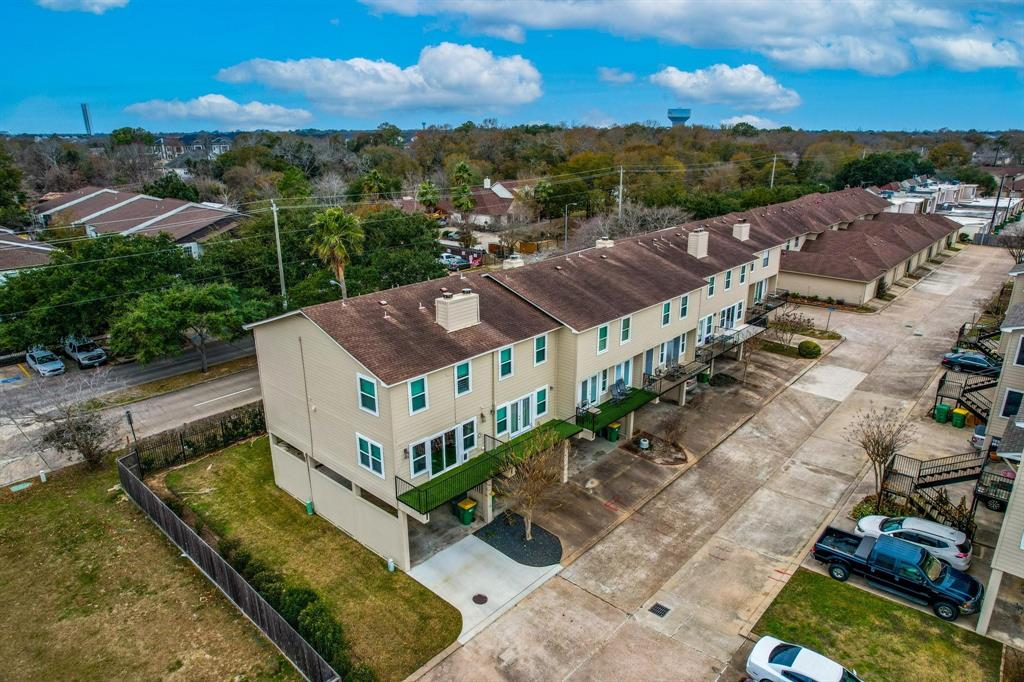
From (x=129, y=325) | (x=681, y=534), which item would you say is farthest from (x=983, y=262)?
(x=129, y=325)

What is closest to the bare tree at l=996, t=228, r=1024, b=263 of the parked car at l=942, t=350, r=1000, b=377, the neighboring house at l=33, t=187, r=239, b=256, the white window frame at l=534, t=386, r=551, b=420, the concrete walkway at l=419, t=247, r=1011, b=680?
the parked car at l=942, t=350, r=1000, b=377

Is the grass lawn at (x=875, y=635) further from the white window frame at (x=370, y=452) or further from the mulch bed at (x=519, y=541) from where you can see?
the white window frame at (x=370, y=452)

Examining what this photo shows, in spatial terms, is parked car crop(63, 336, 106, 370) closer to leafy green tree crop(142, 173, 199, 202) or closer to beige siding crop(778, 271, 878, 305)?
leafy green tree crop(142, 173, 199, 202)

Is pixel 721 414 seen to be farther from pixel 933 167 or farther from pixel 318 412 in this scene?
pixel 933 167

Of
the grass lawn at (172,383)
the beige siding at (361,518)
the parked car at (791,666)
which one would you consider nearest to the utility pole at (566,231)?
the grass lawn at (172,383)

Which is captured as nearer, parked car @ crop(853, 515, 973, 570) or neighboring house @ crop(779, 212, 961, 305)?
parked car @ crop(853, 515, 973, 570)

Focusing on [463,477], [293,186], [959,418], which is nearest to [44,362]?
[463,477]

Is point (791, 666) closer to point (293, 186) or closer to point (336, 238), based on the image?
point (336, 238)
